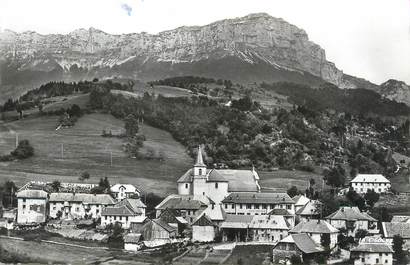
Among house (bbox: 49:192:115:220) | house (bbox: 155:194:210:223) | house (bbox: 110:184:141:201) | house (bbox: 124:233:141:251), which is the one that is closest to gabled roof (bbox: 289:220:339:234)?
house (bbox: 155:194:210:223)

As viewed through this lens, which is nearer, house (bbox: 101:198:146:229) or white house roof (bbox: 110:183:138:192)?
house (bbox: 101:198:146:229)

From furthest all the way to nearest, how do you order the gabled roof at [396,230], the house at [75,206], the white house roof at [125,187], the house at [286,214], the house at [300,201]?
1. the white house roof at [125,187]
2. the house at [300,201]
3. the house at [75,206]
4. the house at [286,214]
5. the gabled roof at [396,230]

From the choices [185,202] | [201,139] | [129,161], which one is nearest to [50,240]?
[185,202]

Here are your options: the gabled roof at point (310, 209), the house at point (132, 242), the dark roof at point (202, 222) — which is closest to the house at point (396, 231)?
the gabled roof at point (310, 209)

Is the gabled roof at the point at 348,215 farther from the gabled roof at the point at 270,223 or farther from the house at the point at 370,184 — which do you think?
the house at the point at 370,184

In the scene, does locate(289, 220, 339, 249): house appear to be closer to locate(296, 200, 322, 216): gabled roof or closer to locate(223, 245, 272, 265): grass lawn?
locate(223, 245, 272, 265): grass lawn

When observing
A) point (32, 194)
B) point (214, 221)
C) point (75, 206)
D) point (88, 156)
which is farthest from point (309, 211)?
point (88, 156)
